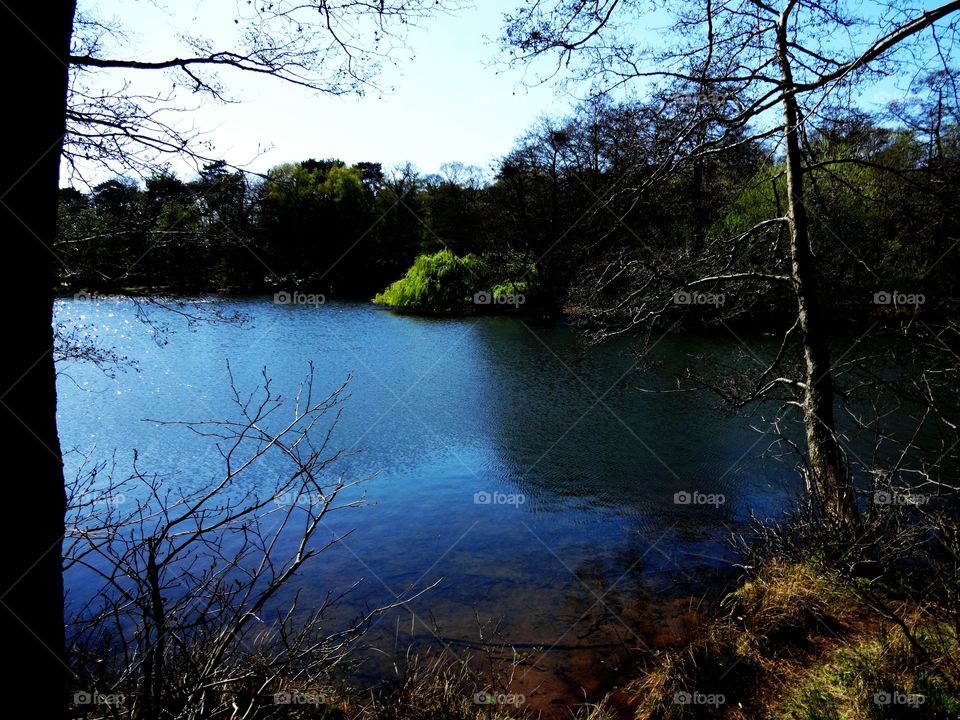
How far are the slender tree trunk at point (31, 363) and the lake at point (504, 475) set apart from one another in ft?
10.0

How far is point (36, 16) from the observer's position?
1739 millimetres

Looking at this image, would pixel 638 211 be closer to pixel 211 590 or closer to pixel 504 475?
pixel 504 475

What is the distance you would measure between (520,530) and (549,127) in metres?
19.8

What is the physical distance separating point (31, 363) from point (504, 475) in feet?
23.9

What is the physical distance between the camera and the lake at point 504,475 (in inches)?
212

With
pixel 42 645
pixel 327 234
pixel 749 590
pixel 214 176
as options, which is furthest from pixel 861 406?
pixel 327 234

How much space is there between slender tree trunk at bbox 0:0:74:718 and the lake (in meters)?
3.06

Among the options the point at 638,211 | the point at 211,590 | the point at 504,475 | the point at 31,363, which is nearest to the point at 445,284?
the point at 504,475

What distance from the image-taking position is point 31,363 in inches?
68.1

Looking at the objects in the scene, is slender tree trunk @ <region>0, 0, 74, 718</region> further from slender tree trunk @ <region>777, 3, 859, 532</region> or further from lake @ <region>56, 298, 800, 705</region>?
slender tree trunk @ <region>777, 3, 859, 532</region>

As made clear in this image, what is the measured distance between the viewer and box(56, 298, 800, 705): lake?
5.39m

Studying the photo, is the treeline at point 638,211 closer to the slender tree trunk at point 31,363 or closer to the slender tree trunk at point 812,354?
the slender tree trunk at point 812,354

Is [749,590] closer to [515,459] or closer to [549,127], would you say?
[515,459]

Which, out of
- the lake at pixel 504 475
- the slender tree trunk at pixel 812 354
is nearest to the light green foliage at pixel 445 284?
the lake at pixel 504 475
